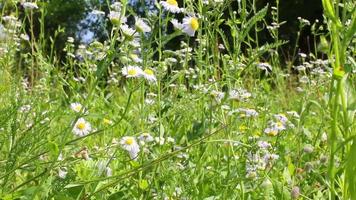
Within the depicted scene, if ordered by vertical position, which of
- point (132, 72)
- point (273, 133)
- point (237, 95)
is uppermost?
point (132, 72)

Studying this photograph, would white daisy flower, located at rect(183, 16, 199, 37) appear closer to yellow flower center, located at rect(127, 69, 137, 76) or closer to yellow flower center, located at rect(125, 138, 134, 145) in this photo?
yellow flower center, located at rect(127, 69, 137, 76)

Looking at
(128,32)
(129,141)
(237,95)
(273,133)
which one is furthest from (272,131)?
(128,32)

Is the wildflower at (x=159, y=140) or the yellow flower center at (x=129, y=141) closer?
the yellow flower center at (x=129, y=141)

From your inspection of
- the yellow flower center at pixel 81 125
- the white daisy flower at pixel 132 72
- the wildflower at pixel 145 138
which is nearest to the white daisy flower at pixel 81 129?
the yellow flower center at pixel 81 125

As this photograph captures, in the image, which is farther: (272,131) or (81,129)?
(272,131)

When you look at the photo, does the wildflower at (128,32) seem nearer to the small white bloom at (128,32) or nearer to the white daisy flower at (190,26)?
the small white bloom at (128,32)

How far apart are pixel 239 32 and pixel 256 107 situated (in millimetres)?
345

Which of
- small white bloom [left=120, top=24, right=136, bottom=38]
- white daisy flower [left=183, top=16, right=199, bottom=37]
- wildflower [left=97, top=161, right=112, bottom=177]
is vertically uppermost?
small white bloom [left=120, top=24, right=136, bottom=38]

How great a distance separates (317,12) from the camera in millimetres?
12188

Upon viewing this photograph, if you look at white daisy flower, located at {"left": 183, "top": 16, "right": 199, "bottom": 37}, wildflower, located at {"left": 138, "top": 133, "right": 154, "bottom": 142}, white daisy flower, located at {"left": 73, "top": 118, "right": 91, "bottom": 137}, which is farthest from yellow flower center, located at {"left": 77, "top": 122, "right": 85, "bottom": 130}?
white daisy flower, located at {"left": 183, "top": 16, "right": 199, "bottom": 37}

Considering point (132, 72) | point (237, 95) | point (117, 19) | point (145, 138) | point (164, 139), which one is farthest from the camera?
point (237, 95)

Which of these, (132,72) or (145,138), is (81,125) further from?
(132,72)

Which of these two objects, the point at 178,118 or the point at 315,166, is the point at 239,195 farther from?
the point at 178,118

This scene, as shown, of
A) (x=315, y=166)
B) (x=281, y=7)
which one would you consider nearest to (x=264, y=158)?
(x=315, y=166)
